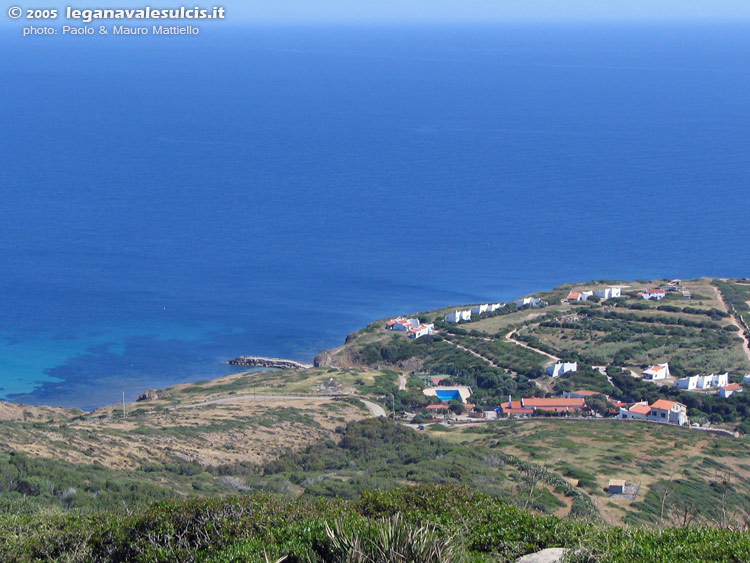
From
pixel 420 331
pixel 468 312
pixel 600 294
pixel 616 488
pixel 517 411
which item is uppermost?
pixel 600 294

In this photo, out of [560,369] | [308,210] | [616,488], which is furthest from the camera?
[308,210]

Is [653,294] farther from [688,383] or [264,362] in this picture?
[264,362]

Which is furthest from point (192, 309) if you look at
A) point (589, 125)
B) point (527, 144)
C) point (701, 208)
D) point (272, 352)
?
point (589, 125)

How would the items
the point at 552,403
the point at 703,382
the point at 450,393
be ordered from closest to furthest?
the point at 552,403
the point at 703,382
the point at 450,393

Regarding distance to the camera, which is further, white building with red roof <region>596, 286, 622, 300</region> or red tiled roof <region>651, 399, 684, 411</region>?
white building with red roof <region>596, 286, 622, 300</region>

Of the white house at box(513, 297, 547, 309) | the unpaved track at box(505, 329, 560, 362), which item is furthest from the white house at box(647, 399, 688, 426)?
the white house at box(513, 297, 547, 309)

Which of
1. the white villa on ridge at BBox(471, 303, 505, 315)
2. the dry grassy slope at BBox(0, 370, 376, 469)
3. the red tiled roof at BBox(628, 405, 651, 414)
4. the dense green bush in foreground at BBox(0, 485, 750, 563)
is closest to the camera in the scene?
the dense green bush in foreground at BBox(0, 485, 750, 563)

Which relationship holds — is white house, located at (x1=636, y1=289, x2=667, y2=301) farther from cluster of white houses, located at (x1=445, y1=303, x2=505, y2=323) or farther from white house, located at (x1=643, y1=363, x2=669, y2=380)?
white house, located at (x1=643, y1=363, x2=669, y2=380)

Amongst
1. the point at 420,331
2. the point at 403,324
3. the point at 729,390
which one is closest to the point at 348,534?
the point at 729,390
